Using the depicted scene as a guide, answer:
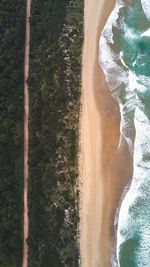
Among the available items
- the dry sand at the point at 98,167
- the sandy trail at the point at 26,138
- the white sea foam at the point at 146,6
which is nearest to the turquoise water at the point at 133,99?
the white sea foam at the point at 146,6

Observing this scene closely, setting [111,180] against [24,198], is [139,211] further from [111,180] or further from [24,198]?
[24,198]

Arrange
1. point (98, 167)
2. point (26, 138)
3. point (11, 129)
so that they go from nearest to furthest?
point (98, 167) < point (11, 129) < point (26, 138)

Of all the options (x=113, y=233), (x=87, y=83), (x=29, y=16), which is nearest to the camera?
(x=113, y=233)

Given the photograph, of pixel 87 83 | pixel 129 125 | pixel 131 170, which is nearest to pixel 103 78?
pixel 87 83

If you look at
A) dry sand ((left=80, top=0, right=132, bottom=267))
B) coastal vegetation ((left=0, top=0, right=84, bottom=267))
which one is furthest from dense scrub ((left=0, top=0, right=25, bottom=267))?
dry sand ((left=80, top=0, right=132, bottom=267))

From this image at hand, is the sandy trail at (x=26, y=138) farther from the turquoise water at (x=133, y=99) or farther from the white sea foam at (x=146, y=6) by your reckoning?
the white sea foam at (x=146, y=6)

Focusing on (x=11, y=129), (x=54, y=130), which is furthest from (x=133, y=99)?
(x=11, y=129)

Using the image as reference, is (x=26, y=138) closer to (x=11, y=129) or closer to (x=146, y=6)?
(x=11, y=129)

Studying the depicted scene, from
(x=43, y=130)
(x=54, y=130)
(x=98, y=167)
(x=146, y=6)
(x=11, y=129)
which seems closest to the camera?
(x=98, y=167)
